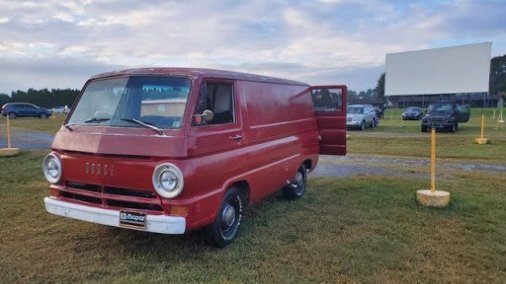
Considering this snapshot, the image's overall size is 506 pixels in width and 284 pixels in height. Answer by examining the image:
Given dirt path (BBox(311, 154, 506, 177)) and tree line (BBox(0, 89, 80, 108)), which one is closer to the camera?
dirt path (BBox(311, 154, 506, 177))

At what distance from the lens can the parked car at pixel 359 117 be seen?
26.4 m

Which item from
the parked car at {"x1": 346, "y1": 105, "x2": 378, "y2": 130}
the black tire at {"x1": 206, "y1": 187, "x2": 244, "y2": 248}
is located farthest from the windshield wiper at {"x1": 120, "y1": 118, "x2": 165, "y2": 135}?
the parked car at {"x1": 346, "y1": 105, "x2": 378, "y2": 130}

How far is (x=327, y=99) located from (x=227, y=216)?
4.09 meters

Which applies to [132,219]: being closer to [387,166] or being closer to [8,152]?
[387,166]

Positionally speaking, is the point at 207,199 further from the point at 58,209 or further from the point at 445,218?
the point at 445,218

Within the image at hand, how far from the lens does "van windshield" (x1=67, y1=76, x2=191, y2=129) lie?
463 cm

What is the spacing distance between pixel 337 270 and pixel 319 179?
5052 mm

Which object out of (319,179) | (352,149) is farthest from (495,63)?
(319,179)

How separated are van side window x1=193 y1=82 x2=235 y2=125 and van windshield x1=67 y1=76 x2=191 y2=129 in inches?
7.9

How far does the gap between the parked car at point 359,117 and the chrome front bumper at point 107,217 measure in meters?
22.4

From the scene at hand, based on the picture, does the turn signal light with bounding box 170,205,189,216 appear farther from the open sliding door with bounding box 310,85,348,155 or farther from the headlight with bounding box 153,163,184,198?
the open sliding door with bounding box 310,85,348,155

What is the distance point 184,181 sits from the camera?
4.18m

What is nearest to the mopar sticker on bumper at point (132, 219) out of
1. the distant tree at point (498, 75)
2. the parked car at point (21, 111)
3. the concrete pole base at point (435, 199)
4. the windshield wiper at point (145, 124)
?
the windshield wiper at point (145, 124)

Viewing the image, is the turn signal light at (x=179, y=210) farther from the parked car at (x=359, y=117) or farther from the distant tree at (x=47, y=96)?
the distant tree at (x=47, y=96)
